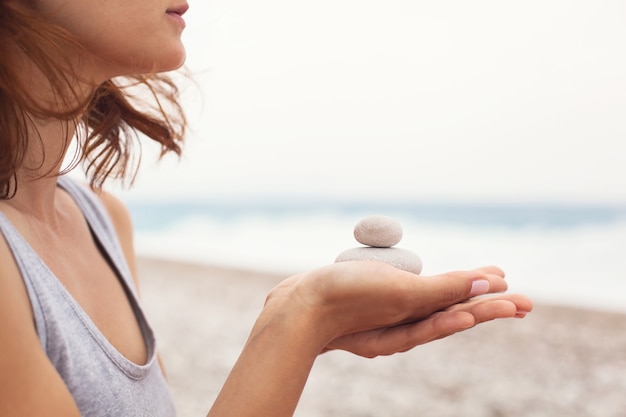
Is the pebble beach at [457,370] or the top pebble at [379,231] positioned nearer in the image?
the top pebble at [379,231]

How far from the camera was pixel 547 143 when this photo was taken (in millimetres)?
15344

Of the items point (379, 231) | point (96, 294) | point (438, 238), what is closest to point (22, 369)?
point (96, 294)

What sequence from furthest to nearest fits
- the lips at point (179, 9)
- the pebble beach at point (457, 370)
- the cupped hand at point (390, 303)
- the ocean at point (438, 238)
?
the ocean at point (438, 238), the pebble beach at point (457, 370), the lips at point (179, 9), the cupped hand at point (390, 303)

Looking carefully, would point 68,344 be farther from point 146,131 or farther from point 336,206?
point 336,206

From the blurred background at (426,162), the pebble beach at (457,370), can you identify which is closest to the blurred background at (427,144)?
the blurred background at (426,162)

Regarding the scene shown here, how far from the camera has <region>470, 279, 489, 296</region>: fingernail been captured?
105 cm

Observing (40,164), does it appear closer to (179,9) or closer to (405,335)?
(179,9)

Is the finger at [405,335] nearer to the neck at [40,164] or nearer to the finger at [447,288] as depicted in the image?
the finger at [447,288]

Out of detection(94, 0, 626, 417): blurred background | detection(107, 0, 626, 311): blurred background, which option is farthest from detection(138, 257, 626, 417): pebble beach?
detection(107, 0, 626, 311): blurred background

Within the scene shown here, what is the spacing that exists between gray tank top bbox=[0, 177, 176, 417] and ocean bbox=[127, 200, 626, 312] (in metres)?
6.11

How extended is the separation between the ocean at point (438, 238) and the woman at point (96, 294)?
236 inches

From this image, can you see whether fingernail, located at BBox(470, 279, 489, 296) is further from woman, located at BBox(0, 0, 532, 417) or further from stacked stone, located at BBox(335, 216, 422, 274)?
stacked stone, located at BBox(335, 216, 422, 274)

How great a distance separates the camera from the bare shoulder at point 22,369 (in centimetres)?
74

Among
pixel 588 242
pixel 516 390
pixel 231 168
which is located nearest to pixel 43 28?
pixel 516 390
